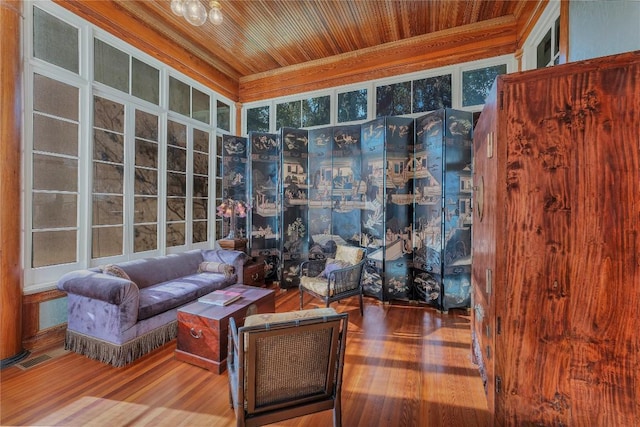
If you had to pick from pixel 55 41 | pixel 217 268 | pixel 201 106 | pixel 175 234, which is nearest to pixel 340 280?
pixel 217 268

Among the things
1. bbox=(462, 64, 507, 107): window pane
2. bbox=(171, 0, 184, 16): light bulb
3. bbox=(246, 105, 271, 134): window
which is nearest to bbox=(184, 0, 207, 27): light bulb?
bbox=(171, 0, 184, 16): light bulb

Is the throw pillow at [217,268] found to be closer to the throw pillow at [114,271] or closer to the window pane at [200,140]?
the throw pillow at [114,271]

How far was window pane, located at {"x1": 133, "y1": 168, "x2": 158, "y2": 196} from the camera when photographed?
3.78 m

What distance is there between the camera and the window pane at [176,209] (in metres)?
4.25

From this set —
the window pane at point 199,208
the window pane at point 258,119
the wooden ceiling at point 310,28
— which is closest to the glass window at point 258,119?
the window pane at point 258,119

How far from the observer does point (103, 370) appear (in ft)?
7.78

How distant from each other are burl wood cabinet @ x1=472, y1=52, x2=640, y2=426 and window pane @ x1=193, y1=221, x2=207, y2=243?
4.55 meters

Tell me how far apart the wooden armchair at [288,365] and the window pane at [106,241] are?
3.02m

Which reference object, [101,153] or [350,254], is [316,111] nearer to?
[350,254]

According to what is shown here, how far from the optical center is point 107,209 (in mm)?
3445

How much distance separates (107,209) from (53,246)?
2.22ft

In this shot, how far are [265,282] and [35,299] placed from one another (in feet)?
9.44

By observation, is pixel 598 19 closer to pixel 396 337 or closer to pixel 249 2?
pixel 396 337

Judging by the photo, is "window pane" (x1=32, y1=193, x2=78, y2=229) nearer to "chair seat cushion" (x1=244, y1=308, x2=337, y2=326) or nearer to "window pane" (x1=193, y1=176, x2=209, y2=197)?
"window pane" (x1=193, y1=176, x2=209, y2=197)
